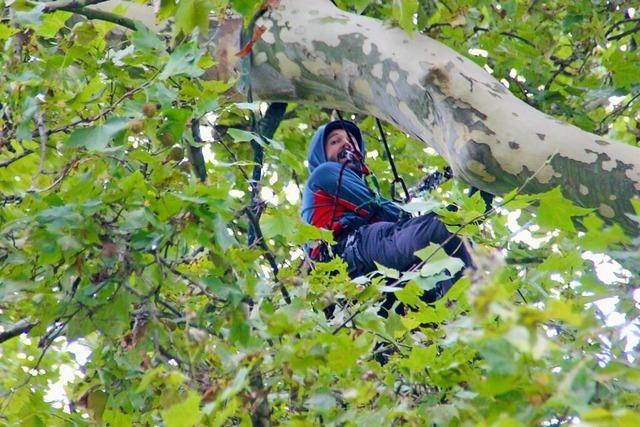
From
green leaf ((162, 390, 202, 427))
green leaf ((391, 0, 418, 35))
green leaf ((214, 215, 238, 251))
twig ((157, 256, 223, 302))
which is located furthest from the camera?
green leaf ((391, 0, 418, 35))

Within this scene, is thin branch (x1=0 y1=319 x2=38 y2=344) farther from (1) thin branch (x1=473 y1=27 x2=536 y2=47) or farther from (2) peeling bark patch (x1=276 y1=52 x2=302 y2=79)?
(1) thin branch (x1=473 y1=27 x2=536 y2=47)

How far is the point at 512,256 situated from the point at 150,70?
6.79 ft

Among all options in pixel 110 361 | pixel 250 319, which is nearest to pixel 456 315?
pixel 250 319

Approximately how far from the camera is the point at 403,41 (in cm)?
302

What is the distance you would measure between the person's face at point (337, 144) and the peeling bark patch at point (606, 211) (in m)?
2.03

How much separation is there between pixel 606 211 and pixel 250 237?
34.0 inches

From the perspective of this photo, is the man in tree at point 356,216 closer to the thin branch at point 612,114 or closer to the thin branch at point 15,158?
the thin branch at point 612,114

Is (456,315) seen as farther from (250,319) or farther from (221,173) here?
(221,173)

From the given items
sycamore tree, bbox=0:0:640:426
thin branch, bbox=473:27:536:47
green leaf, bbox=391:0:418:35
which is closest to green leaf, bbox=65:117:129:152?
sycamore tree, bbox=0:0:640:426

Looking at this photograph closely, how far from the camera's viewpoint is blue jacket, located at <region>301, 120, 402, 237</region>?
4.14 meters

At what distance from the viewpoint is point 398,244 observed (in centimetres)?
372

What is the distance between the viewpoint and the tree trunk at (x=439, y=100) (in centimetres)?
259

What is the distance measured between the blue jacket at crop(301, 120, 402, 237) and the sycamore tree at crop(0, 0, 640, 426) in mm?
888

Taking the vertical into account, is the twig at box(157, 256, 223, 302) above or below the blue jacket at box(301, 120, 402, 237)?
above
